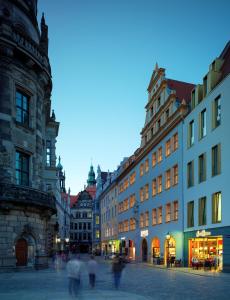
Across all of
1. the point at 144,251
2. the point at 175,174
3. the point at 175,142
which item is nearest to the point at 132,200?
the point at 144,251

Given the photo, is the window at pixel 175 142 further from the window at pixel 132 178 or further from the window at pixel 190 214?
the window at pixel 132 178

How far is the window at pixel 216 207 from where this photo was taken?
3269 centimetres

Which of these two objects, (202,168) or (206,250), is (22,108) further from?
(206,250)

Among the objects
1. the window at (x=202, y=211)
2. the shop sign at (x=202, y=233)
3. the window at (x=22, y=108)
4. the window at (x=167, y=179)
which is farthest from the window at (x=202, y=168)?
the window at (x=22, y=108)

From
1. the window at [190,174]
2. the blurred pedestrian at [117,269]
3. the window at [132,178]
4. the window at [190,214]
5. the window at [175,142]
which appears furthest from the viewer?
the window at [132,178]

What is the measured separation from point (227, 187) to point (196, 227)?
666 centimetres

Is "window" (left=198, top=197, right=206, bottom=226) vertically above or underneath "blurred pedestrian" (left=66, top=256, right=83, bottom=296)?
above

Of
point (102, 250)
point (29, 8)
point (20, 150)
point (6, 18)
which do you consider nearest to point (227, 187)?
point (20, 150)

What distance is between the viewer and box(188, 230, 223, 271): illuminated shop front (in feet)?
107

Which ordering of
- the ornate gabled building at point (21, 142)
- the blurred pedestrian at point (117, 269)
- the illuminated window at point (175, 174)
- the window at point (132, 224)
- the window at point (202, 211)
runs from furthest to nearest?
the window at point (132, 224)
the illuminated window at point (175, 174)
the window at point (202, 211)
the ornate gabled building at point (21, 142)
the blurred pedestrian at point (117, 269)

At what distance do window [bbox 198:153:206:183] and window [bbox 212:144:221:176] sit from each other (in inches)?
69.0

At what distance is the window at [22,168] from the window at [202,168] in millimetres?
13596

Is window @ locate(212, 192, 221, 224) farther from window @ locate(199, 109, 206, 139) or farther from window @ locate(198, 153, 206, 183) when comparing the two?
window @ locate(199, 109, 206, 139)

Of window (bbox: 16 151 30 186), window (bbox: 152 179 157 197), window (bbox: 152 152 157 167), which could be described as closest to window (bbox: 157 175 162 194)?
window (bbox: 152 179 157 197)
